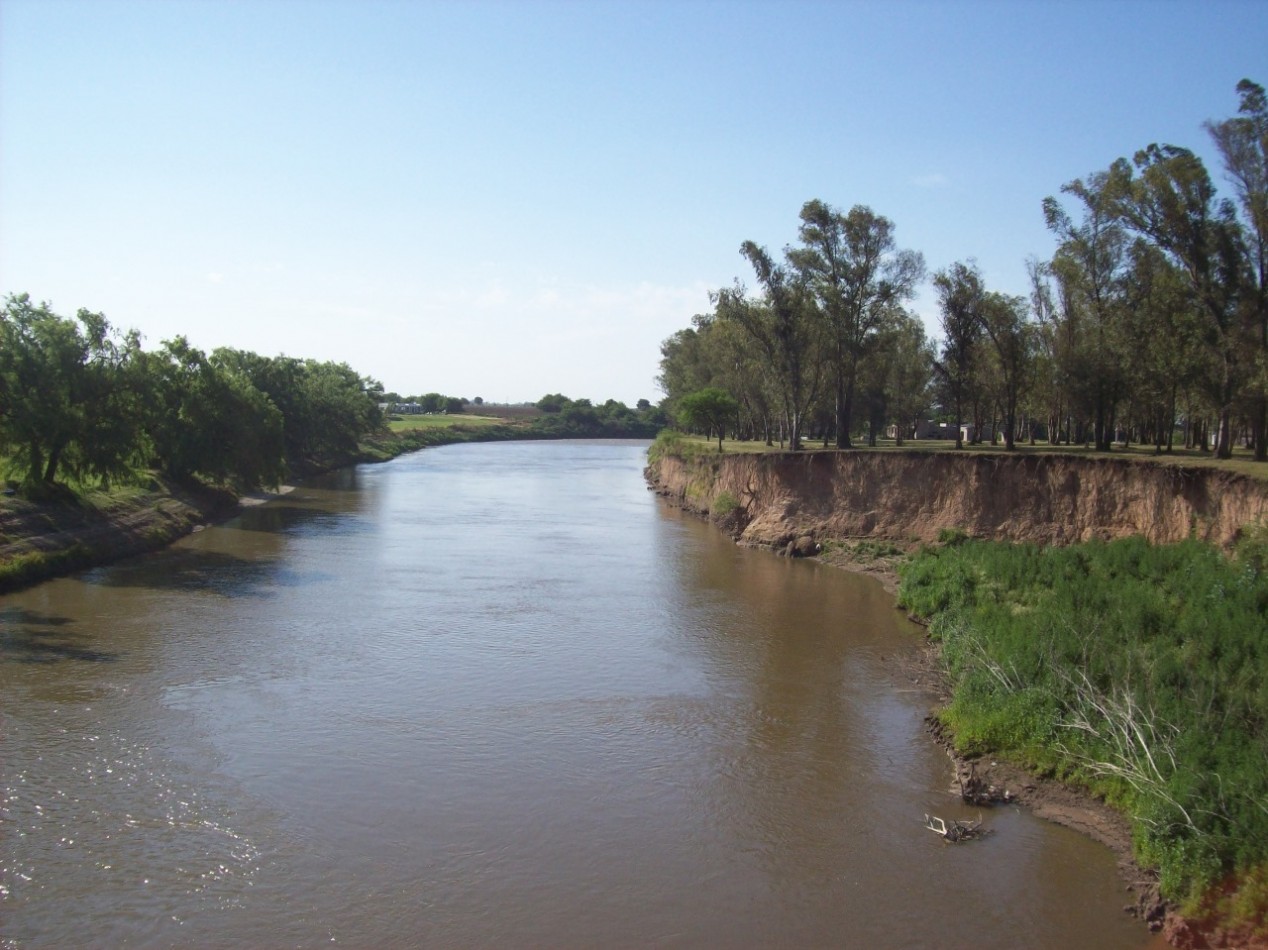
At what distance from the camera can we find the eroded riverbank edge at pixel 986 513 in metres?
14.5

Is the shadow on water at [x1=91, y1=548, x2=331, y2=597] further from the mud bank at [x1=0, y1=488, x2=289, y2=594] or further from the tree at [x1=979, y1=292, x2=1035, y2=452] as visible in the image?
the tree at [x1=979, y1=292, x2=1035, y2=452]

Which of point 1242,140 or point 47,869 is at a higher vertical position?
point 1242,140

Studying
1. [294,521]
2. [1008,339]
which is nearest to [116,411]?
[294,521]

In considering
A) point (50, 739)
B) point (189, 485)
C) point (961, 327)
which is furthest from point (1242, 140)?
point (189, 485)

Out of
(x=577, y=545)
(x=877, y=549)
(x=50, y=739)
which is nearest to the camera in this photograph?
(x=50, y=739)

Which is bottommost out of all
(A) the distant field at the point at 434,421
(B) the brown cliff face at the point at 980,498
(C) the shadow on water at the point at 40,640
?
(C) the shadow on water at the point at 40,640

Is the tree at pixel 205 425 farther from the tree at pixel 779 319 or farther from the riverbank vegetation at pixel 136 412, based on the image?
the tree at pixel 779 319

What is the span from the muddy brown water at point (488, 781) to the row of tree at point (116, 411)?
6610 mm

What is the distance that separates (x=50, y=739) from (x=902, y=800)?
14.6 m

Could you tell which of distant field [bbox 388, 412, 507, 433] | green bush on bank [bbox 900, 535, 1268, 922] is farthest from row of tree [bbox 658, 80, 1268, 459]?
distant field [bbox 388, 412, 507, 433]

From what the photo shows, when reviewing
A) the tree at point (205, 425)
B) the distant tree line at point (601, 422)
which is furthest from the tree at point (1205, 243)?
the distant tree line at point (601, 422)

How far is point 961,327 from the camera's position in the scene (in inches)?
1797

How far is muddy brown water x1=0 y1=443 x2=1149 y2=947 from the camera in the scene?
12.0m

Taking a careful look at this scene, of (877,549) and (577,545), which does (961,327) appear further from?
(577,545)
